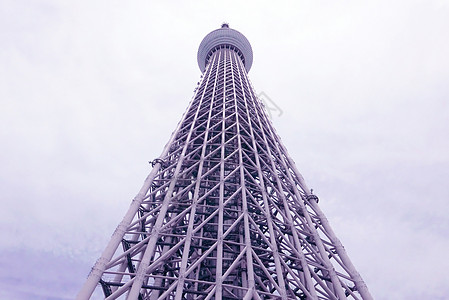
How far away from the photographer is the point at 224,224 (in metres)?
20.3

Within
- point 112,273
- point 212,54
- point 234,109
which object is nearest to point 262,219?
point 112,273

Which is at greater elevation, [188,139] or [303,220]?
[188,139]

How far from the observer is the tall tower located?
49.9 ft

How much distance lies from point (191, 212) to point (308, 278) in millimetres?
7334

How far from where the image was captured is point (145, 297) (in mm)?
18328

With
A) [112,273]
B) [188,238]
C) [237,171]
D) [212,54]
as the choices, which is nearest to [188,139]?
[237,171]

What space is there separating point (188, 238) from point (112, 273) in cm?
395

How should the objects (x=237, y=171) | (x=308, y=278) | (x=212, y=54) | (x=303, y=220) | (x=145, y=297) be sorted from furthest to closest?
(x=212, y=54)
(x=237, y=171)
(x=303, y=220)
(x=145, y=297)
(x=308, y=278)

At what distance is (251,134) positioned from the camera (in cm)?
2956

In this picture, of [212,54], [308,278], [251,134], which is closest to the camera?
[308,278]

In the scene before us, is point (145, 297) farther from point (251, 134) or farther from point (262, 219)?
point (251, 134)

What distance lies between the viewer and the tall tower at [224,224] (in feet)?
49.9

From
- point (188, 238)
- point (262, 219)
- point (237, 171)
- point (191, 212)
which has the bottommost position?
point (188, 238)

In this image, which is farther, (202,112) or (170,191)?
(202,112)
